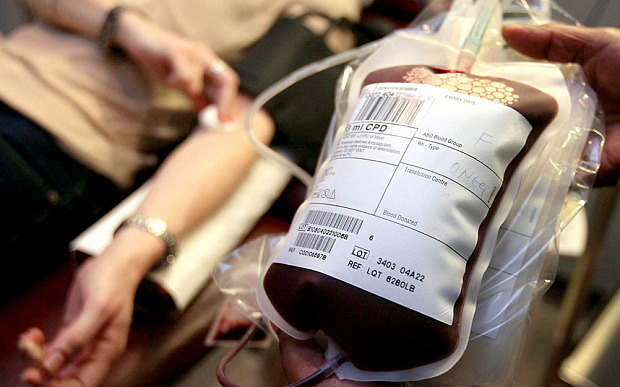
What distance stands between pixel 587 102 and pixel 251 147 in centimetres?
50

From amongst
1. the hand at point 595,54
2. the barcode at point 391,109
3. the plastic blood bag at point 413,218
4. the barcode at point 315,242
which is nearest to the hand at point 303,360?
the plastic blood bag at point 413,218

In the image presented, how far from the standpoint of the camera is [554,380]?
772 mm

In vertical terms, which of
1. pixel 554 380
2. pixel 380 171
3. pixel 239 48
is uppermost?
pixel 380 171

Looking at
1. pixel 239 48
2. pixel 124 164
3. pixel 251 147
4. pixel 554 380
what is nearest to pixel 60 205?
pixel 124 164

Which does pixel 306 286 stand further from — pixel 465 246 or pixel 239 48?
pixel 239 48

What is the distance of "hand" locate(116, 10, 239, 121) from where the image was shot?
0.74m

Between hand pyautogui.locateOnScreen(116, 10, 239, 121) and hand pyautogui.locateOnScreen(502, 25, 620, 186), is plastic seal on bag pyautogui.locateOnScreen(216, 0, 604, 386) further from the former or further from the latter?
hand pyautogui.locateOnScreen(116, 10, 239, 121)

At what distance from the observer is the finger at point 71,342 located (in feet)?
1.60

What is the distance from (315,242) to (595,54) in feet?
1.40

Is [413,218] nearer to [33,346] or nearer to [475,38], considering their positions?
[475,38]

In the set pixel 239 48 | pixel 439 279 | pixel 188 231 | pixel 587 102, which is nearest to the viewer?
pixel 439 279

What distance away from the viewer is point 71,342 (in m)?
0.50

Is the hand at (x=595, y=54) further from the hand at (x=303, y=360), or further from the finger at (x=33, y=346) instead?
the finger at (x=33, y=346)

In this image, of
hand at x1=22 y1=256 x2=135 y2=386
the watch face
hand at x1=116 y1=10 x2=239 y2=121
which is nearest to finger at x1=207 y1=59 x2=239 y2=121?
hand at x1=116 y1=10 x2=239 y2=121
